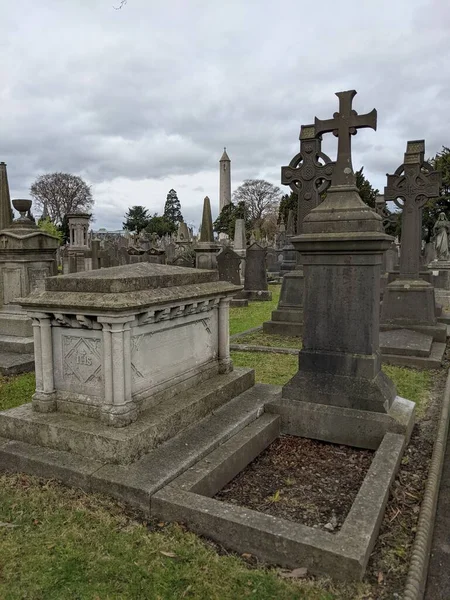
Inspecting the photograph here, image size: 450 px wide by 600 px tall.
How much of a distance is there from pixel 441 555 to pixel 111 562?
2.06 meters

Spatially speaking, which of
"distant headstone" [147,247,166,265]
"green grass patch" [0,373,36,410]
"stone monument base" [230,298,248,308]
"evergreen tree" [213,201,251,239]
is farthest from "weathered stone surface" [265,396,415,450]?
"evergreen tree" [213,201,251,239]

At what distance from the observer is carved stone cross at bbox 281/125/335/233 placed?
10133mm

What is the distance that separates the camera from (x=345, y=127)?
16.0 ft

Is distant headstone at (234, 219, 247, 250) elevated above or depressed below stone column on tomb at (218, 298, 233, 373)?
above

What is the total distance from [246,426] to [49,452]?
1.76 meters

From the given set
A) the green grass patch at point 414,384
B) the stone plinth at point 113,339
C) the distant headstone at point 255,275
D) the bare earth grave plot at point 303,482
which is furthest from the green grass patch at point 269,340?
the distant headstone at point 255,275

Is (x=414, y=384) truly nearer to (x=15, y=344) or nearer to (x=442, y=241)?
(x=15, y=344)

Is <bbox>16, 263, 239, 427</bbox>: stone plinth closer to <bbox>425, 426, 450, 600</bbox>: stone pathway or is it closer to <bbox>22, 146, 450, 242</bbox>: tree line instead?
<bbox>425, 426, 450, 600</bbox>: stone pathway

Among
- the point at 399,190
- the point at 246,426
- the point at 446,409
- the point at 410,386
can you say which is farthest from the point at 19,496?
the point at 399,190

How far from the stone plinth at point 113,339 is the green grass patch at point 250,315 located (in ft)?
20.0

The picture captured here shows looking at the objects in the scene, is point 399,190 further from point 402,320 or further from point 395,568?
point 395,568

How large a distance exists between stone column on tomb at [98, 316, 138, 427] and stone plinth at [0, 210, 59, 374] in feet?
15.9

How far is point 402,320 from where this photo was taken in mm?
9391

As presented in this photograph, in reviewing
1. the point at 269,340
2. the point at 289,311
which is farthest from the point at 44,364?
the point at 289,311
